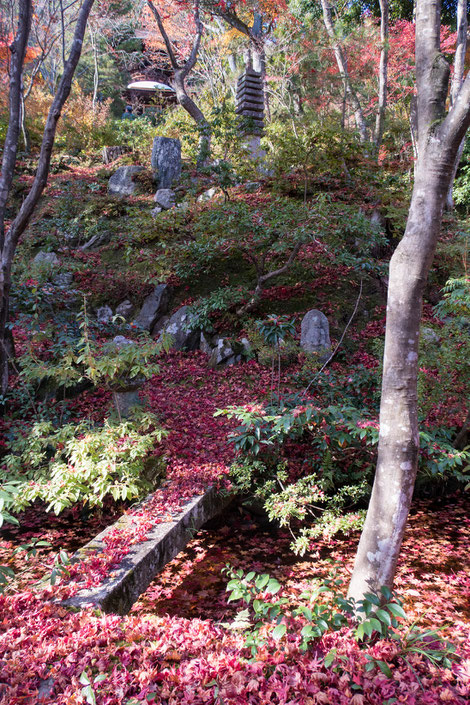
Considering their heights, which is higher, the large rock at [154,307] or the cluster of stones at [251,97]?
the cluster of stones at [251,97]

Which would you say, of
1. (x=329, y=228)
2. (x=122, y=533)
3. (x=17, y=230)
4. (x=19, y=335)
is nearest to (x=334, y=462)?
(x=122, y=533)

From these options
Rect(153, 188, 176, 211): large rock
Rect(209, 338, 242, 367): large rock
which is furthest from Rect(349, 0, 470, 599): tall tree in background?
Rect(153, 188, 176, 211): large rock

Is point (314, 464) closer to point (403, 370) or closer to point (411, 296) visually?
point (403, 370)

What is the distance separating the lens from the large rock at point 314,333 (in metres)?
6.32

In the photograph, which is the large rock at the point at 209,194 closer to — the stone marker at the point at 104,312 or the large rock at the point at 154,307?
the large rock at the point at 154,307

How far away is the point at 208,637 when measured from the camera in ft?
7.23

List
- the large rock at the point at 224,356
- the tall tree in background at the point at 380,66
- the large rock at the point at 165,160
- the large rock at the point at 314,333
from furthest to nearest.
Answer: the large rock at the point at 165,160 < the tall tree in background at the point at 380,66 < the large rock at the point at 224,356 < the large rock at the point at 314,333

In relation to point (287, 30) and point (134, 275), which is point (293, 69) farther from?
point (134, 275)

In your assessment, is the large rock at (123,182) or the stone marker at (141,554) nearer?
the stone marker at (141,554)

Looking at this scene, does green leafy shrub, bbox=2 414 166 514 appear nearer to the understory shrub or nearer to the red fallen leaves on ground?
the red fallen leaves on ground

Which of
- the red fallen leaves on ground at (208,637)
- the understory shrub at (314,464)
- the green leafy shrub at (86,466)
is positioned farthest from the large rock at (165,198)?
the red fallen leaves on ground at (208,637)

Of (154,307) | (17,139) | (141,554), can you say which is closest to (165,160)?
(154,307)

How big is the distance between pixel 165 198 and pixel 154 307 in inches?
158

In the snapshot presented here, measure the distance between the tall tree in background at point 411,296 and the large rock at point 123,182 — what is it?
1073 cm
